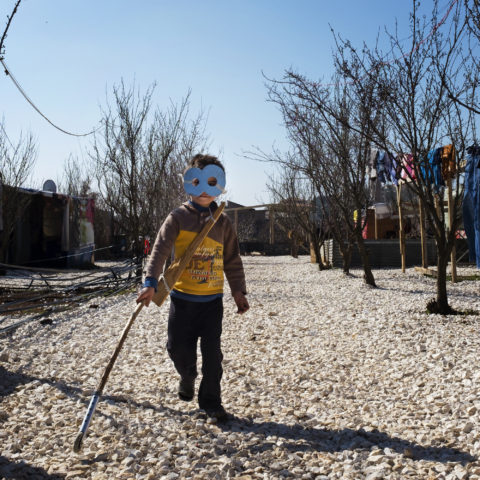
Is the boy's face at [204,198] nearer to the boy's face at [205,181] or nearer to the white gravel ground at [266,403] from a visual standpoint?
the boy's face at [205,181]

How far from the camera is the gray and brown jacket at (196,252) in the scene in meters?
3.08

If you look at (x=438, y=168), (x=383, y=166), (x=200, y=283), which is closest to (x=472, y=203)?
(x=438, y=168)

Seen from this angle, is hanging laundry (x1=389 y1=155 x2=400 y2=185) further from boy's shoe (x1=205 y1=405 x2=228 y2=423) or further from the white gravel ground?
boy's shoe (x1=205 y1=405 x2=228 y2=423)

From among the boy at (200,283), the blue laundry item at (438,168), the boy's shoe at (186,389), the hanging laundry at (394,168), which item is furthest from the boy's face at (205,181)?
the blue laundry item at (438,168)

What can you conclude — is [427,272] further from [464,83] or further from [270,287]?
[464,83]

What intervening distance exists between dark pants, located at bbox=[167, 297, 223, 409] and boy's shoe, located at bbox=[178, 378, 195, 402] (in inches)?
5.8

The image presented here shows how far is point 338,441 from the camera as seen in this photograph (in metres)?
2.82

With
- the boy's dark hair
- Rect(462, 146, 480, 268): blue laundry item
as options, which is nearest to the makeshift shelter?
Rect(462, 146, 480, 268): blue laundry item

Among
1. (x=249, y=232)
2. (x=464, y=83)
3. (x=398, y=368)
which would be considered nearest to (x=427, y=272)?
(x=464, y=83)

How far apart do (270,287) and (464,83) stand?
5529mm

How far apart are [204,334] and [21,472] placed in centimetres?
120

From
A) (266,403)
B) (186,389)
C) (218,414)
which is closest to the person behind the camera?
(218,414)

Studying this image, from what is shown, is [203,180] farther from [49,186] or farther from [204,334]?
[49,186]

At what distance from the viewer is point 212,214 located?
3.20 meters
